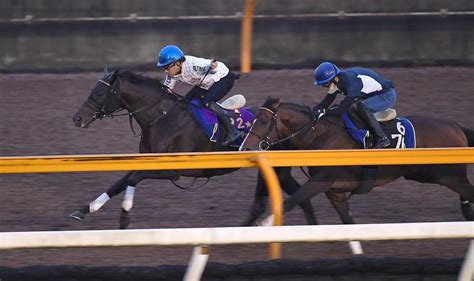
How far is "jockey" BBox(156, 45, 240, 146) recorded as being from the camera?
324 inches

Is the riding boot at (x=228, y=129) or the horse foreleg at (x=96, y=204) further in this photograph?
the riding boot at (x=228, y=129)

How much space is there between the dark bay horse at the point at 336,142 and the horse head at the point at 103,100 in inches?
56.0

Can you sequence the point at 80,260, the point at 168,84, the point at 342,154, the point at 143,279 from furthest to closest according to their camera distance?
the point at 168,84 → the point at 80,260 → the point at 342,154 → the point at 143,279

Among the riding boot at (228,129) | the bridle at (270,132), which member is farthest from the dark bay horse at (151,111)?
the bridle at (270,132)

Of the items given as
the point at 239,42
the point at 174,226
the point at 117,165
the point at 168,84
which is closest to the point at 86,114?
the point at 168,84

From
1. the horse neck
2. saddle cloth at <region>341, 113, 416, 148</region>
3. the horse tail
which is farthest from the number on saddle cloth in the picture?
the horse neck

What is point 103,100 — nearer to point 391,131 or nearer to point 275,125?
point 275,125

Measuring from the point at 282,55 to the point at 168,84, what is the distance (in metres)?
4.37

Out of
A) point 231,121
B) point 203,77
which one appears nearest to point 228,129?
point 231,121

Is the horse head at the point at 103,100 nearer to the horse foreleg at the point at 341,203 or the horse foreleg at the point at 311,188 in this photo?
the horse foreleg at the point at 311,188

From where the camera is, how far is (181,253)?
6.82 m

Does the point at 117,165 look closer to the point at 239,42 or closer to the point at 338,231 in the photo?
the point at 338,231

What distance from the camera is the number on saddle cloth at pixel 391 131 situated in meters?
7.64

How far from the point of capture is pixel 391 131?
7723mm
